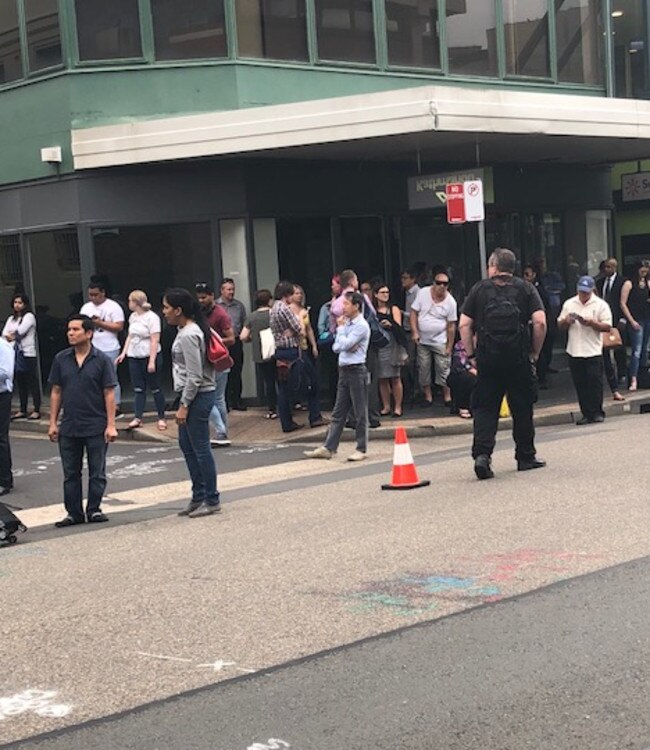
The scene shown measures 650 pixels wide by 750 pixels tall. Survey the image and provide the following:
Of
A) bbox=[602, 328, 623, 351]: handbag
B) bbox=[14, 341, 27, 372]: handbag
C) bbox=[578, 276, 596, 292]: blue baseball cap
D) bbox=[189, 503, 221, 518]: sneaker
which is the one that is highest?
bbox=[578, 276, 596, 292]: blue baseball cap

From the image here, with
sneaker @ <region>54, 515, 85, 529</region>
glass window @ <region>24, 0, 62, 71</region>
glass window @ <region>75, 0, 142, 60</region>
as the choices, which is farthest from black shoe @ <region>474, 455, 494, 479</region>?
glass window @ <region>24, 0, 62, 71</region>

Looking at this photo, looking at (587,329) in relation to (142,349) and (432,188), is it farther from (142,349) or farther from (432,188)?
(142,349)

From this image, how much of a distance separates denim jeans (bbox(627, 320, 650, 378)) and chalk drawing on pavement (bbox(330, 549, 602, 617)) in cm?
1004

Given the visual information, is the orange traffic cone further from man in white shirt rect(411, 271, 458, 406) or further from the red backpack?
man in white shirt rect(411, 271, 458, 406)

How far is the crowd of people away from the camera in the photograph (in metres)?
9.84

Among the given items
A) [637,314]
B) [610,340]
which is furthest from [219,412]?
[637,314]

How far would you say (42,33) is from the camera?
54.0 feet

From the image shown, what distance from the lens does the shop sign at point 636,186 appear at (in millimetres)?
22266

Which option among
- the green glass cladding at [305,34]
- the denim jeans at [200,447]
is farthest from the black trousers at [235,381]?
the denim jeans at [200,447]

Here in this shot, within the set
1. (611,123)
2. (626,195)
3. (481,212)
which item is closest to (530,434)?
(481,212)

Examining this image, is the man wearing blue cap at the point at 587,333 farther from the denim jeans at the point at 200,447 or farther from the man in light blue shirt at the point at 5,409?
the man in light blue shirt at the point at 5,409

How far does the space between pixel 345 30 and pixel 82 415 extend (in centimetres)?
961

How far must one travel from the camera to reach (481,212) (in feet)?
46.5

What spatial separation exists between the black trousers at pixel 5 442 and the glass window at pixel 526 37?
37.3 ft
